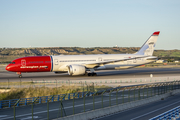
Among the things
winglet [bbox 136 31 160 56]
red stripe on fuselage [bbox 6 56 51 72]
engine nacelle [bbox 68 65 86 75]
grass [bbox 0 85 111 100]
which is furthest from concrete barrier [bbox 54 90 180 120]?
winglet [bbox 136 31 160 56]

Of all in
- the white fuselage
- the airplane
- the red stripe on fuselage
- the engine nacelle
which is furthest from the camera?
the white fuselage

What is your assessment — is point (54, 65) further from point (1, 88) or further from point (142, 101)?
point (142, 101)

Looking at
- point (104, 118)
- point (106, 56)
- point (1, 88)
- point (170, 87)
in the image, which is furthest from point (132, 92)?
point (106, 56)

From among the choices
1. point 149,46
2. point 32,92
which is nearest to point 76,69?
point 32,92

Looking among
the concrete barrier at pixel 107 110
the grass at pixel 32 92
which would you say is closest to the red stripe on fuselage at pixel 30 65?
the grass at pixel 32 92

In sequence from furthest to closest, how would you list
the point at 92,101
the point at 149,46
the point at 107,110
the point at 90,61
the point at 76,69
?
1. the point at 149,46
2. the point at 90,61
3. the point at 76,69
4. the point at 92,101
5. the point at 107,110

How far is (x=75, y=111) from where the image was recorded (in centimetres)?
1872

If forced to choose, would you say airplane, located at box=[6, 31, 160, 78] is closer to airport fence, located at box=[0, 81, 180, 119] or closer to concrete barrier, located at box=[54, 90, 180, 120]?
airport fence, located at box=[0, 81, 180, 119]

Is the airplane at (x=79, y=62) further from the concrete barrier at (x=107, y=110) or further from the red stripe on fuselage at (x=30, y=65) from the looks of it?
the concrete barrier at (x=107, y=110)

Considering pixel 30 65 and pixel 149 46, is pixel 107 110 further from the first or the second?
pixel 149 46

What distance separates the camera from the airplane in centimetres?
5129

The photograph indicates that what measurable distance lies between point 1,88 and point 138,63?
32.6 metres

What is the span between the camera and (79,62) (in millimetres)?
55406

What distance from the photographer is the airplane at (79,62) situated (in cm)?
5129
